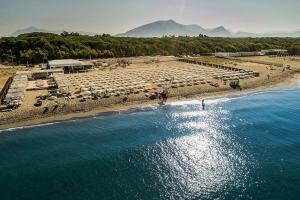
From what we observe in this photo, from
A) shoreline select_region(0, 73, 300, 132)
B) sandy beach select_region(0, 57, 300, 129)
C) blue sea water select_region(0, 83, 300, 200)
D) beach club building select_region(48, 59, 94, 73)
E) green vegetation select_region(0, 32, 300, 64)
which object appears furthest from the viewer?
green vegetation select_region(0, 32, 300, 64)

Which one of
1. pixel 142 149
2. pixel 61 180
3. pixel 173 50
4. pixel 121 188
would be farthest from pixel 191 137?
pixel 173 50

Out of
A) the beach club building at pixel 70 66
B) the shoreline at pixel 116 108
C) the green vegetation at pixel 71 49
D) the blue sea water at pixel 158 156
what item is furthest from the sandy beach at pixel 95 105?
the green vegetation at pixel 71 49

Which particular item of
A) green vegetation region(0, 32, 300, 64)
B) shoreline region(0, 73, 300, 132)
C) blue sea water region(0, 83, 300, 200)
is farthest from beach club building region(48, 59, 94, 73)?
blue sea water region(0, 83, 300, 200)

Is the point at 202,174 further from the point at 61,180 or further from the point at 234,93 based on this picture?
the point at 234,93

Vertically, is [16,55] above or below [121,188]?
above

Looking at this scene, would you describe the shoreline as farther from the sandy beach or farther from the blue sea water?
the blue sea water

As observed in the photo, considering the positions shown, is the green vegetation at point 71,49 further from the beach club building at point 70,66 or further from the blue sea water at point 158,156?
the blue sea water at point 158,156

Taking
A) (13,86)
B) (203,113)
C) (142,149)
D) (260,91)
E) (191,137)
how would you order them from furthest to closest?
(260,91) → (13,86) → (203,113) → (191,137) → (142,149)

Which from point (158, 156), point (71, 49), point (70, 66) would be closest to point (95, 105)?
point (158, 156)
